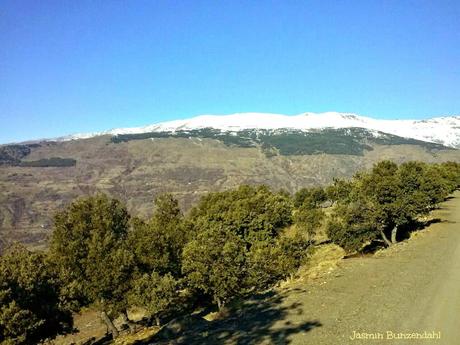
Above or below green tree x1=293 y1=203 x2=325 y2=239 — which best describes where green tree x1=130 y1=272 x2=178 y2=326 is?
below

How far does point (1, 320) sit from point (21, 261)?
9292 millimetres

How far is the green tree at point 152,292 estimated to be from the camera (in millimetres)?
47969

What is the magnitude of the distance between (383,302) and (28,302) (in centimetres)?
3000

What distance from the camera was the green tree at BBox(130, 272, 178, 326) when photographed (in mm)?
47969

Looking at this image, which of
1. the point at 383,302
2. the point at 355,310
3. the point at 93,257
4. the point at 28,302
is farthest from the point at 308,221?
the point at 355,310

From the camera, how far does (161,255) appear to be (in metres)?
58.2

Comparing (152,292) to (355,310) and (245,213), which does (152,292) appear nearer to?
(355,310)

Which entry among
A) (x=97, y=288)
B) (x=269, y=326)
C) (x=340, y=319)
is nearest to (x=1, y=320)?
(x=97, y=288)

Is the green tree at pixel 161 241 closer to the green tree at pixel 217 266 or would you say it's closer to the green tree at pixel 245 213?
the green tree at pixel 245 213

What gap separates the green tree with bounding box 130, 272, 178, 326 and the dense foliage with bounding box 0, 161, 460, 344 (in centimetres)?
12

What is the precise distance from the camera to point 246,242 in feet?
235

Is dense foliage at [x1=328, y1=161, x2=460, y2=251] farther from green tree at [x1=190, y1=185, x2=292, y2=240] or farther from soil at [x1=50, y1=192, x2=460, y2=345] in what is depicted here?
soil at [x1=50, y1=192, x2=460, y2=345]

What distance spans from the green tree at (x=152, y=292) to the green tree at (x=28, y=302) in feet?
25.8

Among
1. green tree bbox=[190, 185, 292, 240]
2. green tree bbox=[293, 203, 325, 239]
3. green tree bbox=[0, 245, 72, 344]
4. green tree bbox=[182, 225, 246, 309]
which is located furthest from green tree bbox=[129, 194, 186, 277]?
green tree bbox=[293, 203, 325, 239]
